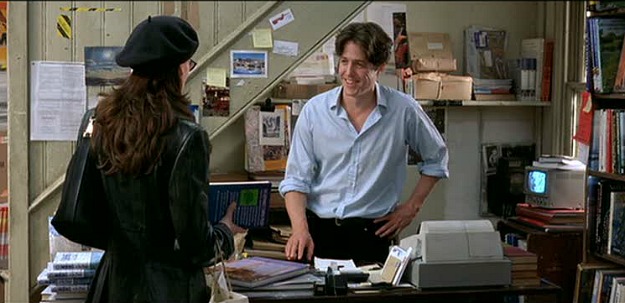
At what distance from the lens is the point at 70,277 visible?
2.39 m

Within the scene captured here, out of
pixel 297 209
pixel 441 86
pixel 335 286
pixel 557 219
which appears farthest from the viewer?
pixel 441 86

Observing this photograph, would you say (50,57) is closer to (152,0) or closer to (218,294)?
(152,0)

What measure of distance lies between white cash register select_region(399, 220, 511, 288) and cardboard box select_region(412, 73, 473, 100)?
2176mm

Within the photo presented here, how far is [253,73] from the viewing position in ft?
12.2

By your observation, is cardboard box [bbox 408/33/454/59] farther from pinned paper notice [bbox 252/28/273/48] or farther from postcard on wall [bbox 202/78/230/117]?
postcard on wall [bbox 202/78/230/117]

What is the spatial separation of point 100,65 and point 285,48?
0.84 meters

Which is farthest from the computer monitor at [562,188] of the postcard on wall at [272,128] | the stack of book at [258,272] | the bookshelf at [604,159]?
the stack of book at [258,272]

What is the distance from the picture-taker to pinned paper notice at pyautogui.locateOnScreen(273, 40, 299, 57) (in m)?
3.71

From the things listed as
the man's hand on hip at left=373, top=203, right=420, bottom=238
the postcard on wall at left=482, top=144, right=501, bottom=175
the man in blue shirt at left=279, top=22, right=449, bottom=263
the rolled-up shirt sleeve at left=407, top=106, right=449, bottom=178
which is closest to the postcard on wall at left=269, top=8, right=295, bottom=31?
the man in blue shirt at left=279, top=22, right=449, bottom=263

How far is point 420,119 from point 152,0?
52.6 inches

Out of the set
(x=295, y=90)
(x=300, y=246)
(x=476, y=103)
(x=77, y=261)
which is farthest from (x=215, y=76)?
(x=476, y=103)

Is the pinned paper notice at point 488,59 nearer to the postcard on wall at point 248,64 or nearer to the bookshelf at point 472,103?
the bookshelf at point 472,103

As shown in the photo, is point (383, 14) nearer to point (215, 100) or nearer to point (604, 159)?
point (215, 100)

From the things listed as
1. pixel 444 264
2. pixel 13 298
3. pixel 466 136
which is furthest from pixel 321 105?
pixel 466 136
